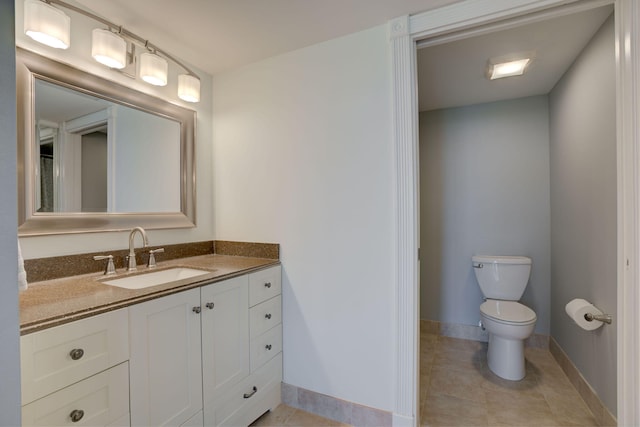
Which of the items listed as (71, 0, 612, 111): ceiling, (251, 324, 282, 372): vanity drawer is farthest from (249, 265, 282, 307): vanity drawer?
(71, 0, 612, 111): ceiling

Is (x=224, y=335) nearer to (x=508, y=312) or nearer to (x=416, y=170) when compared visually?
(x=416, y=170)

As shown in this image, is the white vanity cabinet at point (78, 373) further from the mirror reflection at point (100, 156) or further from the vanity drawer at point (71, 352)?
the mirror reflection at point (100, 156)

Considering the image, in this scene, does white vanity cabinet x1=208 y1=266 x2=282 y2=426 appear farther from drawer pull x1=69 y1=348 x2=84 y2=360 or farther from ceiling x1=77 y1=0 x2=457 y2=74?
ceiling x1=77 y1=0 x2=457 y2=74

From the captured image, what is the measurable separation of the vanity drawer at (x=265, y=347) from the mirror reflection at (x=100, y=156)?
1.00 meters

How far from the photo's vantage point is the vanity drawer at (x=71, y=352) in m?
0.82

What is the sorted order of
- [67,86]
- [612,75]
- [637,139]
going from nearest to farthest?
[637,139], [67,86], [612,75]

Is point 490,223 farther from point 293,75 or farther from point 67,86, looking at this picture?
point 67,86

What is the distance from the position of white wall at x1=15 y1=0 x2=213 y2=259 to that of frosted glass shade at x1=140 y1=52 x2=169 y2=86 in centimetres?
13

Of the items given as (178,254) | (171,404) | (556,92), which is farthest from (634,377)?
(178,254)

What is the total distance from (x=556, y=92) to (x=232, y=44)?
245cm

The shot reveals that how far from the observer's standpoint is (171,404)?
119cm

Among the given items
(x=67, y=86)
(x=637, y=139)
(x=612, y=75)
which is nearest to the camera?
(x=637, y=139)

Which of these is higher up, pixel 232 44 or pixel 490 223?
pixel 232 44

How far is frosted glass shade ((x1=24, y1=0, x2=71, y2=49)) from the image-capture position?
1.16 meters
